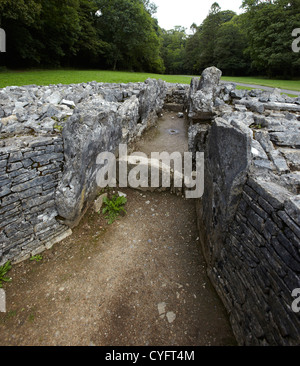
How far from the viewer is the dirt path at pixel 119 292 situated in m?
3.62

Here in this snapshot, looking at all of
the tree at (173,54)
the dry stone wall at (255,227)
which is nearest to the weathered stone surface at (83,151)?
the dry stone wall at (255,227)

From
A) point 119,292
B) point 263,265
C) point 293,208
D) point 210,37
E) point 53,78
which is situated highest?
point 210,37

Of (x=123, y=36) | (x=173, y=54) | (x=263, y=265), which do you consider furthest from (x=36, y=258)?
(x=173, y=54)

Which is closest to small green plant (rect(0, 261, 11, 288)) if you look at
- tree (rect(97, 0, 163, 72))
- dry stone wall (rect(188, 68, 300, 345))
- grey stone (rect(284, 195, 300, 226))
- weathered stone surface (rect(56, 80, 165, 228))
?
weathered stone surface (rect(56, 80, 165, 228))

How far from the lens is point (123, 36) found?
29750mm

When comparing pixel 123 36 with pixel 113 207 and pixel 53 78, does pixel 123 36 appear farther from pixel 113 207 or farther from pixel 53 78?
pixel 113 207

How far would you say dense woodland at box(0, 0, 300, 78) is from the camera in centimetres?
2088

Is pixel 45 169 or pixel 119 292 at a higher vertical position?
pixel 45 169

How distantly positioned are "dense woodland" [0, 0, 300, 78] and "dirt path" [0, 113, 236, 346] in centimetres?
1710

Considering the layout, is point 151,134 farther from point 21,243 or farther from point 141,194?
point 21,243

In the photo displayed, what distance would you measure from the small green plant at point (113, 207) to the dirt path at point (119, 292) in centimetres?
22

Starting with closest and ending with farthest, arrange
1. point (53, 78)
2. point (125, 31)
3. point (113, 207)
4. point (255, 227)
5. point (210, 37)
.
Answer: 1. point (255, 227)
2. point (113, 207)
3. point (53, 78)
4. point (125, 31)
5. point (210, 37)

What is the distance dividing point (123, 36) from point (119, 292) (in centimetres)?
3550
